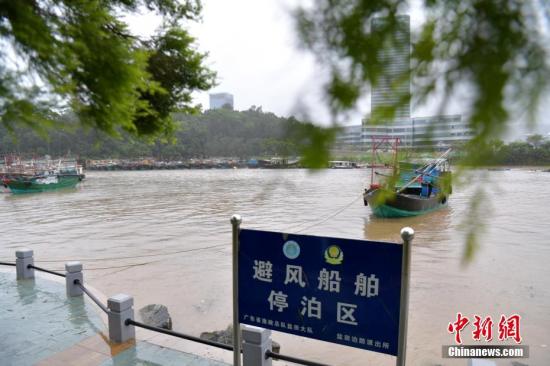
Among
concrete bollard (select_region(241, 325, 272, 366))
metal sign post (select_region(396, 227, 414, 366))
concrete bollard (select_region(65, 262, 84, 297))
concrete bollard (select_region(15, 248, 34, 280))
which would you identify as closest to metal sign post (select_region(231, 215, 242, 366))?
concrete bollard (select_region(241, 325, 272, 366))

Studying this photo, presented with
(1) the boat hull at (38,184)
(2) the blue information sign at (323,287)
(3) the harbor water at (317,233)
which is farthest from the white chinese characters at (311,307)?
(1) the boat hull at (38,184)

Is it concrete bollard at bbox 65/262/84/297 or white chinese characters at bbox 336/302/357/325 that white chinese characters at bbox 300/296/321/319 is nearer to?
white chinese characters at bbox 336/302/357/325

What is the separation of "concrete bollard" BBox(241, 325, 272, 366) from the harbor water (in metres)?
1.14

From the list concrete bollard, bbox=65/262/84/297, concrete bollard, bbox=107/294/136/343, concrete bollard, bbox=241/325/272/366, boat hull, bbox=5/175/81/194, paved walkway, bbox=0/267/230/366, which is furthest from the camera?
boat hull, bbox=5/175/81/194

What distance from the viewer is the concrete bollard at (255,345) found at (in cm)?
305

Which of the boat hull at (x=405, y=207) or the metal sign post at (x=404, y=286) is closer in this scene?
the metal sign post at (x=404, y=286)

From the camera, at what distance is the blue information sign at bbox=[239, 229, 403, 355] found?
Result: 2.41 meters

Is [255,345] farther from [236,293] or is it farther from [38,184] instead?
[38,184]

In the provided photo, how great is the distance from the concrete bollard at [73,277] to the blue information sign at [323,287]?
135 inches

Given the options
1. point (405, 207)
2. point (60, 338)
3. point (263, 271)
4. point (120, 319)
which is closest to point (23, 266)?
point (60, 338)

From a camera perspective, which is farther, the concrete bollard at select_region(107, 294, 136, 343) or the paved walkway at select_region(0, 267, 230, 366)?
the concrete bollard at select_region(107, 294, 136, 343)

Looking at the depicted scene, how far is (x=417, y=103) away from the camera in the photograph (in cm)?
113

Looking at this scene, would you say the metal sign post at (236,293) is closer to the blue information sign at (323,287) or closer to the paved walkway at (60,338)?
the blue information sign at (323,287)

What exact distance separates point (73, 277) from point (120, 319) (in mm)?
1804
